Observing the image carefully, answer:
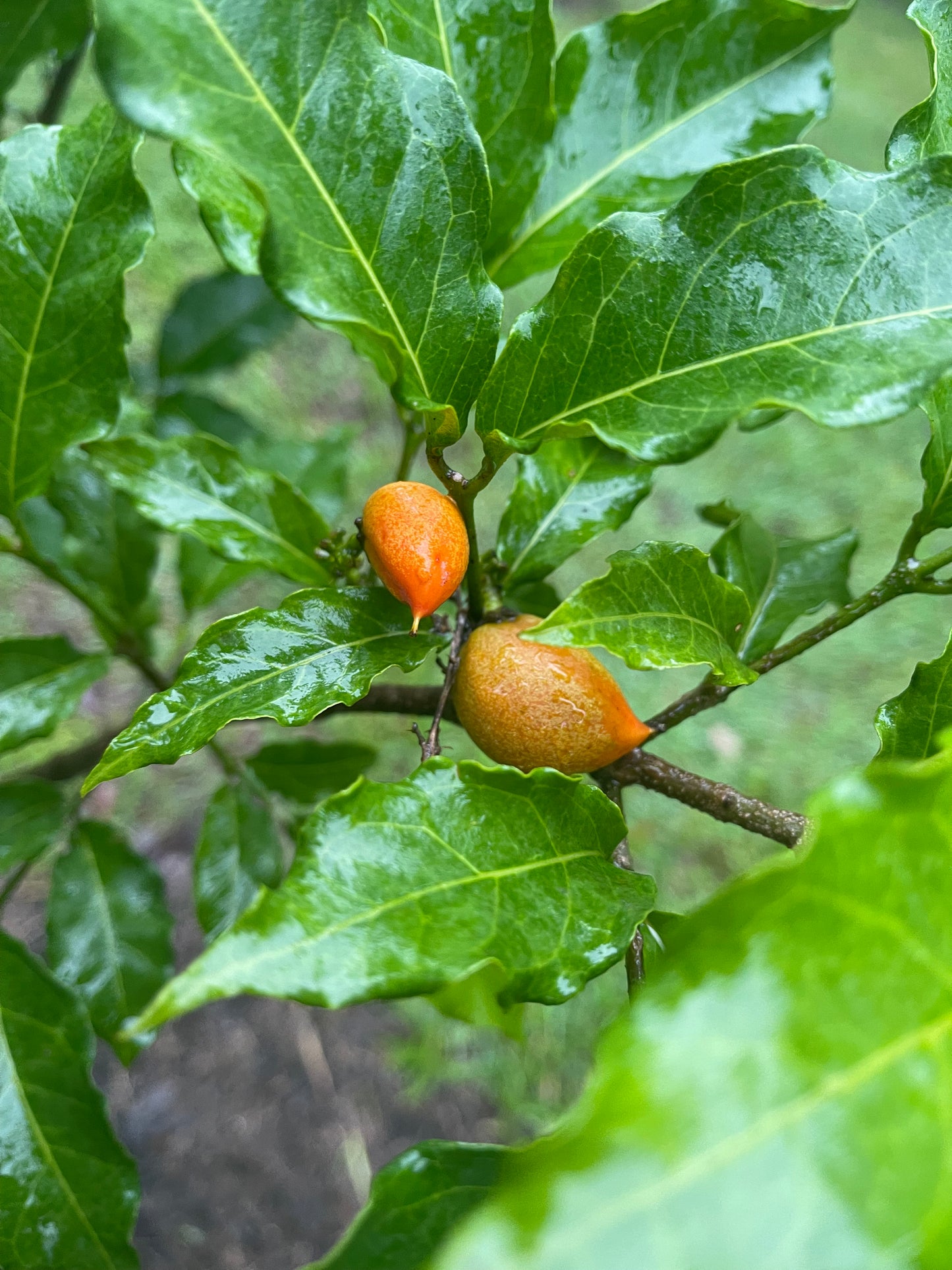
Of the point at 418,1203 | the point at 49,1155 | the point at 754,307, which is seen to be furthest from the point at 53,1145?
the point at 754,307

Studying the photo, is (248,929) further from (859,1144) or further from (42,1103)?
(42,1103)

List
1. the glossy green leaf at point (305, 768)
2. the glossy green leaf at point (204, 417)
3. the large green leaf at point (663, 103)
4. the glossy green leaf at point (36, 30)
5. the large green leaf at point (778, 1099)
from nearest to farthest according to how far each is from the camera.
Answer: the large green leaf at point (778, 1099)
the large green leaf at point (663, 103)
the glossy green leaf at point (36, 30)
the glossy green leaf at point (305, 768)
the glossy green leaf at point (204, 417)

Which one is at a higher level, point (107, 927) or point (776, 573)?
point (776, 573)

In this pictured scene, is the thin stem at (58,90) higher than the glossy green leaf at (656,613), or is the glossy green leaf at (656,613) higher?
the thin stem at (58,90)

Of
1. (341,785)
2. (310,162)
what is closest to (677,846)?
(341,785)

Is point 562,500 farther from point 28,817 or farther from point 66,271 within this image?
point 28,817

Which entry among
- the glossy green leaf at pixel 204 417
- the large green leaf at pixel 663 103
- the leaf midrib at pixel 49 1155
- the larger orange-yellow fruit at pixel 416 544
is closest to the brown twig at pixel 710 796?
the larger orange-yellow fruit at pixel 416 544

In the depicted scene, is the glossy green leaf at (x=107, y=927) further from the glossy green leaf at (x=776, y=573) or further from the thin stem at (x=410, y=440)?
the glossy green leaf at (x=776, y=573)
